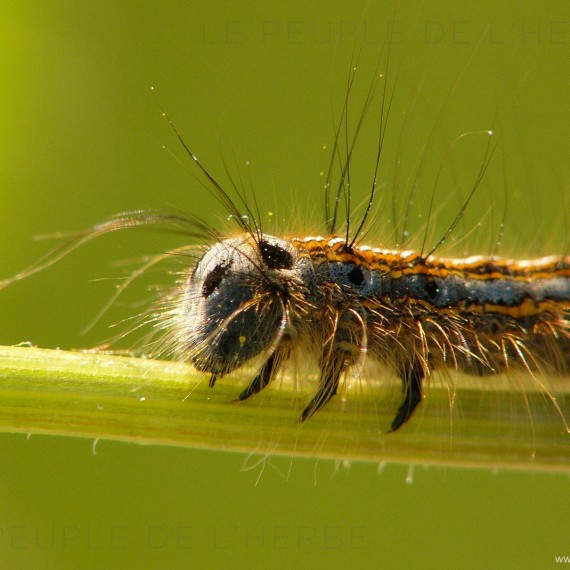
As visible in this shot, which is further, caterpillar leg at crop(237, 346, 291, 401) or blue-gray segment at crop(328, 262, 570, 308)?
blue-gray segment at crop(328, 262, 570, 308)

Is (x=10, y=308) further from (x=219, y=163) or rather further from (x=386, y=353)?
(x=386, y=353)

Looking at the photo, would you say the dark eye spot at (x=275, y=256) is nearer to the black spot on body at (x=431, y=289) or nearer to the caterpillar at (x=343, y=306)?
the caterpillar at (x=343, y=306)

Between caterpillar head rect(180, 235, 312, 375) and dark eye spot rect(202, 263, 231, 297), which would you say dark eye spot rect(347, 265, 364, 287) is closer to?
caterpillar head rect(180, 235, 312, 375)

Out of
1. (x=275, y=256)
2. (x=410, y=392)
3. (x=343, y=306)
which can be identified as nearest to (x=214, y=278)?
(x=275, y=256)

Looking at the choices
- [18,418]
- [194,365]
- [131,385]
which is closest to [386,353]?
[194,365]

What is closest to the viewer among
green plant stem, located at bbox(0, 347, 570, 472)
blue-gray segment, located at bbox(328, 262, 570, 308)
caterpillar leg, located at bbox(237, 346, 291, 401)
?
green plant stem, located at bbox(0, 347, 570, 472)

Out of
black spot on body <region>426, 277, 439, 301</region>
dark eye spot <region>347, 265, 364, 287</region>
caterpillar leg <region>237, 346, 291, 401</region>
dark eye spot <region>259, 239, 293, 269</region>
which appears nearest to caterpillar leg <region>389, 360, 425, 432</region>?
black spot on body <region>426, 277, 439, 301</region>
